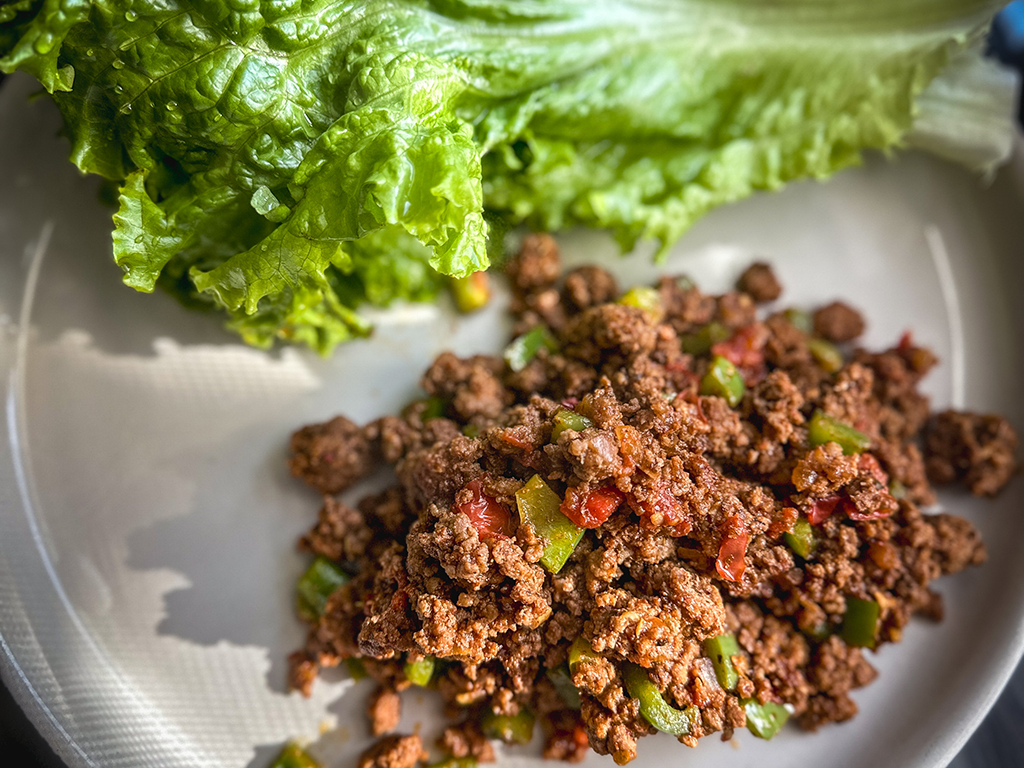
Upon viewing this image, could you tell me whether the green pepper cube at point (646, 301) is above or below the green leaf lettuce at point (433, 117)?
below

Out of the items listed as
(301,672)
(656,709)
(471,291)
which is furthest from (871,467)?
(301,672)

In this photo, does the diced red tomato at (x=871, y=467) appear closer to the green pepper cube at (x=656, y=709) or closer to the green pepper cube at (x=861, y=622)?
the green pepper cube at (x=861, y=622)

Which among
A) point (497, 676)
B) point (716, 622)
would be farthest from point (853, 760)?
point (497, 676)

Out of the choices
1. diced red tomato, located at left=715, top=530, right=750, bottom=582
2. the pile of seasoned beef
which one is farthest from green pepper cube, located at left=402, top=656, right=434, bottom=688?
diced red tomato, located at left=715, top=530, right=750, bottom=582

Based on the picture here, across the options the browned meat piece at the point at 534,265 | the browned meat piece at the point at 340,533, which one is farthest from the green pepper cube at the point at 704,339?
the browned meat piece at the point at 340,533

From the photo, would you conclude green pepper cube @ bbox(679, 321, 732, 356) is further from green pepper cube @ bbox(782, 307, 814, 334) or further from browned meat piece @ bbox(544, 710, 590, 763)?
browned meat piece @ bbox(544, 710, 590, 763)

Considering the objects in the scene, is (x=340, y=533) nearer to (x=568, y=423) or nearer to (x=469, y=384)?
(x=469, y=384)

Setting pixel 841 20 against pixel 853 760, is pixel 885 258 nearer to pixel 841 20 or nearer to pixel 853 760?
pixel 841 20
